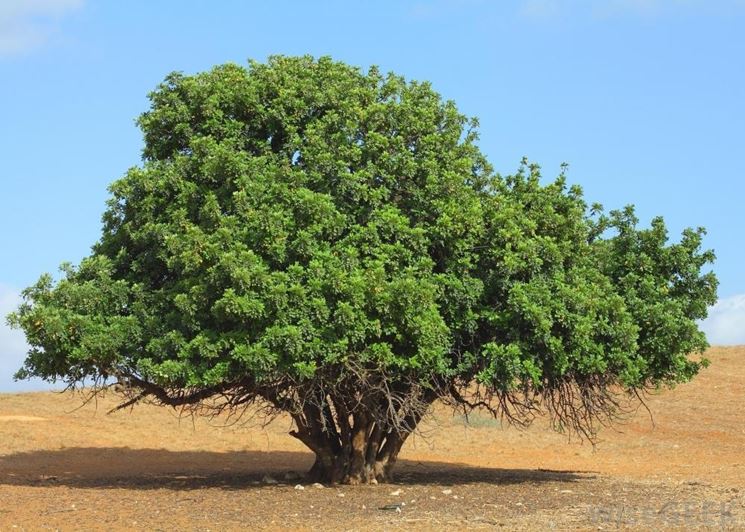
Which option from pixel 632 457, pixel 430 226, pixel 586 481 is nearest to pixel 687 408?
pixel 632 457

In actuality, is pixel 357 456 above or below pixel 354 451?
below

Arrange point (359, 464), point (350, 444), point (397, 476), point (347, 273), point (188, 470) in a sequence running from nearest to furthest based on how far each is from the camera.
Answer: point (347, 273) < point (359, 464) < point (350, 444) < point (397, 476) < point (188, 470)

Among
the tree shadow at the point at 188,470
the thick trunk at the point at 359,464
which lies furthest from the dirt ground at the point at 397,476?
the thick trunk at the point at 359,464

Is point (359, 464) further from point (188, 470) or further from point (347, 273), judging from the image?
point (188, 470)

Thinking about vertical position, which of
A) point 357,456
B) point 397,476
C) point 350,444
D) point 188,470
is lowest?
point 397,476

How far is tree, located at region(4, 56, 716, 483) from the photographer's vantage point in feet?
56.1

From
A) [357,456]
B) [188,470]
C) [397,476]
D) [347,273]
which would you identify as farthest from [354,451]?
[188,470]

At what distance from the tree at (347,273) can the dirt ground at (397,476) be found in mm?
1947

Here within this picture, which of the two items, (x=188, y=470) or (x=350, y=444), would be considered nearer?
(x=350, y=444)

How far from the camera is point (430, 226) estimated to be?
1834cm

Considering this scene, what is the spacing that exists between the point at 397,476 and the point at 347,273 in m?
8.16

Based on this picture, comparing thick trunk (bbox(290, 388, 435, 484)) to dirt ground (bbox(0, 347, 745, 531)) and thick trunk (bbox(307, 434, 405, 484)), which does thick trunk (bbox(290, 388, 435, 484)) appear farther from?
dirt ground (bbox(0, 347, 745, 531))

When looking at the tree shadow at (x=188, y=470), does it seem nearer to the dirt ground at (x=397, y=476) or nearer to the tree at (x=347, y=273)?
the dirt ground at (x=397, y=476)

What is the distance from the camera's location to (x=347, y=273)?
17.2m
